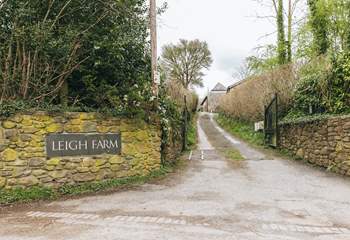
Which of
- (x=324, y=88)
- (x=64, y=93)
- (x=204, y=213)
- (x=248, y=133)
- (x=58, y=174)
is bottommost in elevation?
(x=204, y=213)

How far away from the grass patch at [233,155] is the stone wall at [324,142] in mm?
2113

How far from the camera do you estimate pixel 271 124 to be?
15547 mm

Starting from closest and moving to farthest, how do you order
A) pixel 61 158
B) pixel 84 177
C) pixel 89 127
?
pixel 61 158
pixel 84 177
pixel 89 127

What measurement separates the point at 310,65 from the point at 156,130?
888cm

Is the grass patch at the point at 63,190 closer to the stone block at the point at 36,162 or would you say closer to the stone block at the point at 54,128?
the stone block at the point at 36,162

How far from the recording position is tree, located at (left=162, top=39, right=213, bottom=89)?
140 ft

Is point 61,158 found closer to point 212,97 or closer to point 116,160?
point 116,160

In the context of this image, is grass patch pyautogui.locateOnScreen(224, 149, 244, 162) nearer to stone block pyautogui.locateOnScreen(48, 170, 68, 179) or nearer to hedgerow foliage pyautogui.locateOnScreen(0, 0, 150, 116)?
hedgerow foliage pyautogui.locateOnScreen(0, 0, 150, 116)

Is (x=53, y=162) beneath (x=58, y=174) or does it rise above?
above

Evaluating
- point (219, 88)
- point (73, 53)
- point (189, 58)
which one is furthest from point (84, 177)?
point (219, 88)

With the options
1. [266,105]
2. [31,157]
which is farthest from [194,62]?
[31,157]

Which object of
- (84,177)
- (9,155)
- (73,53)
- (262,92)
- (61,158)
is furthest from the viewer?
(262,92)

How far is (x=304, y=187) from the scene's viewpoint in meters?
7.84

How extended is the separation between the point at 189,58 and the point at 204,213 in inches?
1552
